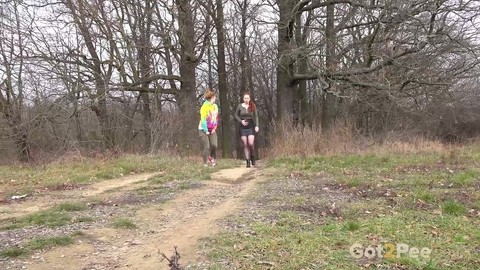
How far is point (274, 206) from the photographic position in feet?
19.4

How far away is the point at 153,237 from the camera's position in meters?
4.77

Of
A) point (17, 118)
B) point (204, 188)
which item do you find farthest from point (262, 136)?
point (204, 188)

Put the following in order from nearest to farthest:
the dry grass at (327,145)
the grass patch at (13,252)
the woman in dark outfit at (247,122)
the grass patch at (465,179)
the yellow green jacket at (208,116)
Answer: the grass patch at (13,252) → the grass patch at (465,179) → the yellow green jacket at (208,116) → the woman in dark outfit at (247,122) → the dry grass at (327,145)

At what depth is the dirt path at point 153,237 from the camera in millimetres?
3990

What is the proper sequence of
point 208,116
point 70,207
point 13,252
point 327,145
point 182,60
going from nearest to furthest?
point 13,252
point 70,207
point 208,116
point 327,145
point 182,60

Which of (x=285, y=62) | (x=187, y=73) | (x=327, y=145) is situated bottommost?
(x=327, y=145)

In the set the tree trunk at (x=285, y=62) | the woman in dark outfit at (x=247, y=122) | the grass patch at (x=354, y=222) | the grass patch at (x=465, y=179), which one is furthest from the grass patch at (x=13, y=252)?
the tree trunk at (x=285, y=62)

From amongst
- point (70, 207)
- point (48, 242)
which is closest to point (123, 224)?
point (48, 242)

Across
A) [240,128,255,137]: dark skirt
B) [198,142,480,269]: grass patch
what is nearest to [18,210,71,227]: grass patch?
[198,142,480,269]: grass patch

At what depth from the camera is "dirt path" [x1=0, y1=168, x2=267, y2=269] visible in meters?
3.99

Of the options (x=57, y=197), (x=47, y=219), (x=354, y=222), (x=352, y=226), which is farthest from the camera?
(x=57, y=197)

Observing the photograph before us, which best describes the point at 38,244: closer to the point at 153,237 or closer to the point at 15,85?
the point at 153,237

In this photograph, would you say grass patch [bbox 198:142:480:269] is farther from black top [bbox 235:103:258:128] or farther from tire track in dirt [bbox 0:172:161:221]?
tire track in dirt [bbox 0:172:161:221]

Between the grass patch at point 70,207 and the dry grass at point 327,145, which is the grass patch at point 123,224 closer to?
the grass patch at point 70,207
